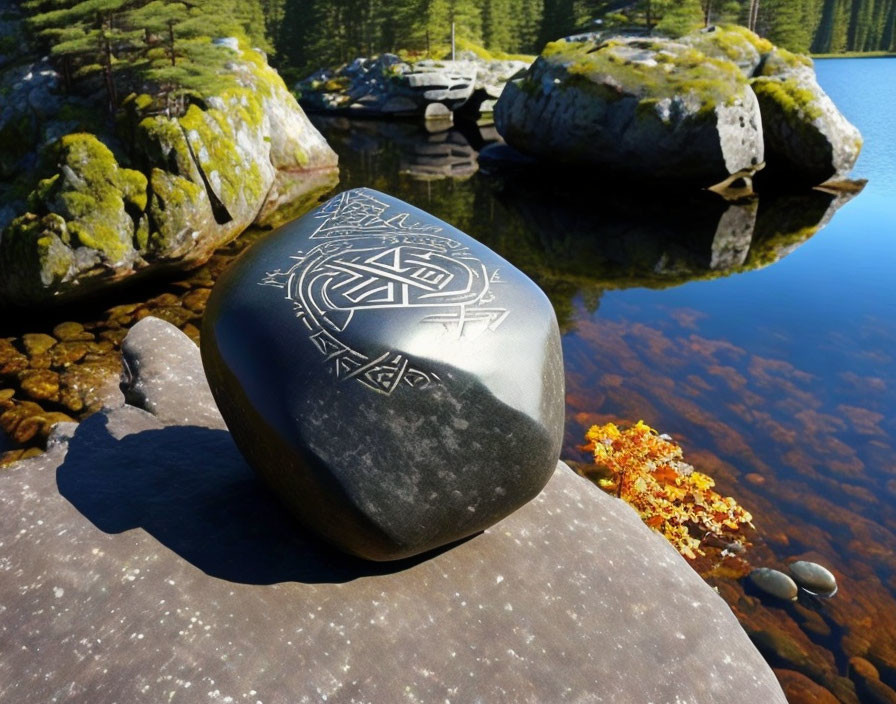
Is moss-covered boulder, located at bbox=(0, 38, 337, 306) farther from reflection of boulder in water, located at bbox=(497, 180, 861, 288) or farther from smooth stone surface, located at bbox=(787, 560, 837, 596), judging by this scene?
smooth stone surface, located at bbox=(787, 560, 837, 596)

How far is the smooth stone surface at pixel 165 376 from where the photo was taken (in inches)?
227

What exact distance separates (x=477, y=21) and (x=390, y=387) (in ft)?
147

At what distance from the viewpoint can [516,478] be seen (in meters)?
3.75

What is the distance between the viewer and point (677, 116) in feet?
56.3

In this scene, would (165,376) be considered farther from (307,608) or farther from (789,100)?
(789,100)

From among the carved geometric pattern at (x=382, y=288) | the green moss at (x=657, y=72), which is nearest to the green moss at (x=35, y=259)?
the carved geometric pattern at (x=382, y=288)

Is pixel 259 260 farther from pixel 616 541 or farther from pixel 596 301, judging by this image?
pixel 596 301

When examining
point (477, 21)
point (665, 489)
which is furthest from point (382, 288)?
point (477, 21)

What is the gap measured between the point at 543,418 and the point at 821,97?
61.5ft

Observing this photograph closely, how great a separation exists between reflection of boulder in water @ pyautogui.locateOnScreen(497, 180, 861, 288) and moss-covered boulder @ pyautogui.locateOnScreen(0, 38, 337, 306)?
5926mm

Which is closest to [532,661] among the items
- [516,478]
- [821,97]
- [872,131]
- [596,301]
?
[516,478]

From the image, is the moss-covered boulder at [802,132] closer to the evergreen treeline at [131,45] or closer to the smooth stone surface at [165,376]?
the evergreen treeline at [131,45]

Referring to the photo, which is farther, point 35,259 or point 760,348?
point 760,348

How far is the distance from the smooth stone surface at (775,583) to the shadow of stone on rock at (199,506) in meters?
3.19
